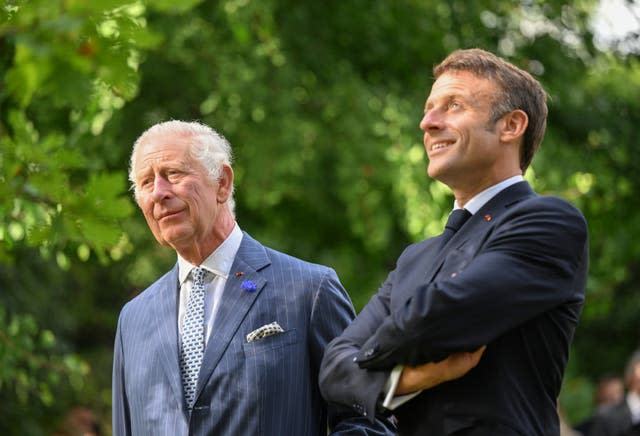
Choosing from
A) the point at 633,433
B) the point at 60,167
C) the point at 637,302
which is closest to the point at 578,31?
the point at 633,433

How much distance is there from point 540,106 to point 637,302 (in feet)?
65.4

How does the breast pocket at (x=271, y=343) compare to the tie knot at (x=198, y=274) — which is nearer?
the breast pocket at (x=271, y=343)

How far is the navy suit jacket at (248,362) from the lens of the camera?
13.6ft

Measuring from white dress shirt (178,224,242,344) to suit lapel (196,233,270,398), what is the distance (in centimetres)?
3

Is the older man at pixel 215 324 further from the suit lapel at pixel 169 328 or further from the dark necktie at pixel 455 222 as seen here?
the dark necktie at pixel 455 222

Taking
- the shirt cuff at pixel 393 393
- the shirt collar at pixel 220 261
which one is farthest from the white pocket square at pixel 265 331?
the shirt cuff at pixel 393 393

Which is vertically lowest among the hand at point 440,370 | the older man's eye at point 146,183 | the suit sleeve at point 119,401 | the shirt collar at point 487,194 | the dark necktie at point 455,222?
the suit sleeve at point 119,401

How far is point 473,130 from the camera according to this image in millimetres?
3525

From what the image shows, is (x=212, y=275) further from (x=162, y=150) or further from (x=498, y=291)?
(x=498, y=291)

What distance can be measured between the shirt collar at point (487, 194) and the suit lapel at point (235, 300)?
102 cm

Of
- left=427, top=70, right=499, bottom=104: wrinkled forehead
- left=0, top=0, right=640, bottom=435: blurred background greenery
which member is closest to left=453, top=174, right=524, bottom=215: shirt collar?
left=427, top=70, right=499, bottom=104: wrinkled forehead

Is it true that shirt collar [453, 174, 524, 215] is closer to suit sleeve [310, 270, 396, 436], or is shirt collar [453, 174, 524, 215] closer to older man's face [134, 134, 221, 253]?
suit sleeve [310, 270, 396, 436]

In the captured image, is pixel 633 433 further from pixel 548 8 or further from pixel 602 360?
pixel 602 360

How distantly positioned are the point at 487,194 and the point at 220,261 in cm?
118
